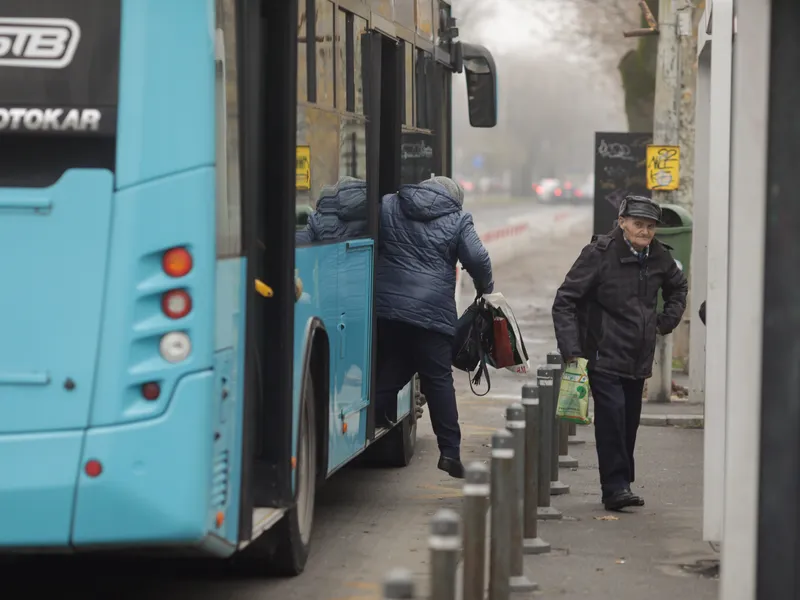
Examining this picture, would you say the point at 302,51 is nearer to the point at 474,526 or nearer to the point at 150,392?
the point at 150,392

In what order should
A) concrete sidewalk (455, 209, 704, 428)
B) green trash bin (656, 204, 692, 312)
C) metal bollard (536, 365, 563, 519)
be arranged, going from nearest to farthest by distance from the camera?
metal bollard (536, 365, 563, 519) → concrete sidewalk (455, 209, 704, 428) → green trash bin (656, 204, 692, 312)

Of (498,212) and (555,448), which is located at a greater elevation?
Result: (555,448)

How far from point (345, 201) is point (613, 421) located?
2.02 meters

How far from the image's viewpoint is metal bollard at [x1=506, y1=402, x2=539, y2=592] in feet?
23.7

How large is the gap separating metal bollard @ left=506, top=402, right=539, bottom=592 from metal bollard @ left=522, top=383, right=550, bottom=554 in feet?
2.35

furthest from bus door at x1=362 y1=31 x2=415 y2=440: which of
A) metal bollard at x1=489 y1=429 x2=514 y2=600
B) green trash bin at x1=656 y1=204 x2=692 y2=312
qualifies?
green trash bin at x1=656 y1=204 x2=692 y2=312

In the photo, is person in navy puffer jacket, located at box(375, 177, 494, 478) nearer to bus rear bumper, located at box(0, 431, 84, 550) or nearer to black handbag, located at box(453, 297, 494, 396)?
black handbag, located at box(453, 297, 494, 396)

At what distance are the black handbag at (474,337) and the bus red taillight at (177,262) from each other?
4.90 meters

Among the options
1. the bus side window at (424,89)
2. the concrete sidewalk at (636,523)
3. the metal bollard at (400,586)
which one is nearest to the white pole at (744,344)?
the concrete sidewalk at (636,523)

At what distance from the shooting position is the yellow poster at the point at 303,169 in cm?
752

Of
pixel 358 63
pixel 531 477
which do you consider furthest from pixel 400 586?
pixel 358 63

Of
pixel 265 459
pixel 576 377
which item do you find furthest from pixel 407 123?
pixel 265 459

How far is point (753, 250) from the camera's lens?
5.99 meters

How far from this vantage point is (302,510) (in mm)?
7977
